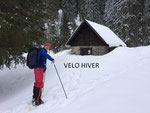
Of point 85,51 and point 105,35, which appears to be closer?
point 105,35

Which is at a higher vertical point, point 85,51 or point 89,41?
point 89,41

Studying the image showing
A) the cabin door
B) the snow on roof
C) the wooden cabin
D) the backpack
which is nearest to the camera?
the backpack

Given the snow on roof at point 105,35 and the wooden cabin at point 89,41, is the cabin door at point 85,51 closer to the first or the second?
the wooden cabin at point 89,41

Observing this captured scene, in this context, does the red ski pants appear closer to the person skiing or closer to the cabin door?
the person skiing

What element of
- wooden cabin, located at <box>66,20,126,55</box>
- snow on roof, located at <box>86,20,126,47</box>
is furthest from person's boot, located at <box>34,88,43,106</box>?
wooden cabin, located at <box>66,20,126,55</box>

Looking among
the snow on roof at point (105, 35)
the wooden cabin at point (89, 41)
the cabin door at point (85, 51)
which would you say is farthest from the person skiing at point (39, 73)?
the cabin door at point (85, 51)

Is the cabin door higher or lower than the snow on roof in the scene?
lower

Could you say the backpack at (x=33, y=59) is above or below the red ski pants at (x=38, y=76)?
above

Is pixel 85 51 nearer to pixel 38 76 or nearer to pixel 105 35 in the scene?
pixel 105 35

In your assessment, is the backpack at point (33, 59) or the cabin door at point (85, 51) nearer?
the backpack at point (33, 59)

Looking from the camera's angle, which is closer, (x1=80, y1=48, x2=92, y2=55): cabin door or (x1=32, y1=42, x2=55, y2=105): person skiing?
(x1=32, y1=42, x2=55, y2=105): person skiing

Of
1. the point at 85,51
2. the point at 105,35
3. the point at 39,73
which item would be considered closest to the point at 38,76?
the point at 39,73

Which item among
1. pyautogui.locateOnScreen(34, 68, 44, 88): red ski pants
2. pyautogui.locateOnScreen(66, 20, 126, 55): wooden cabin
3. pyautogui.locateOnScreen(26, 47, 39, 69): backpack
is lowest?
pyautogui.locateOnScreen(34, 68, 44, 88): red ski pants

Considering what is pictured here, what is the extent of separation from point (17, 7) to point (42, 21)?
5.26ft
